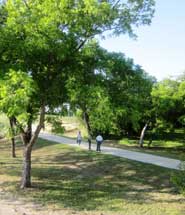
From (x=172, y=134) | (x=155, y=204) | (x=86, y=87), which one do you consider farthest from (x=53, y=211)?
(x=172, y=134)

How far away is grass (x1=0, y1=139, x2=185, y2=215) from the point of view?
45.7 ft

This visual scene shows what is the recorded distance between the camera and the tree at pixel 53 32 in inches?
577

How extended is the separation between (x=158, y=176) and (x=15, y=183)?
7252 mm

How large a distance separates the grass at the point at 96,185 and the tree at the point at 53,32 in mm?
3358

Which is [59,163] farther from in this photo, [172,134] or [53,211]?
[172,134]

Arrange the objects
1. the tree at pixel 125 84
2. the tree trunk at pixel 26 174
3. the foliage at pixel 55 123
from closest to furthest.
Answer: the tree at pixel 125 84, the tree trunk at pixel 26 174, the foliage at pixel 55 123

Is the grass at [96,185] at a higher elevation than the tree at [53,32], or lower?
lower

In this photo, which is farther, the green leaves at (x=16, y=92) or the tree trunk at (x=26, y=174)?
the tree trunk at (x=26, y=174)

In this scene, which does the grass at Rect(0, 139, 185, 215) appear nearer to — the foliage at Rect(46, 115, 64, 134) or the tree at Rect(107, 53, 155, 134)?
the foliage at Rect(46, 115, 64, 134)

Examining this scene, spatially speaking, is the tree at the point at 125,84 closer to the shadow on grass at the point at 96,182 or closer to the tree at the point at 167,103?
the shadow on grass at the point at 96,182

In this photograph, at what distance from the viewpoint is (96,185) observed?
17922 mm

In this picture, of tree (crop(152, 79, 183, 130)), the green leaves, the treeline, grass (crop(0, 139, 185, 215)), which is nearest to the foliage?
the treeline

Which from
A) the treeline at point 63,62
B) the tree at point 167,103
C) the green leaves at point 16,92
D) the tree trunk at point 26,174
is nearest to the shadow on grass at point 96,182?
the tree trunk at point 26,174

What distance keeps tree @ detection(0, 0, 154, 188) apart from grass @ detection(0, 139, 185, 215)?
3358 millimetres
